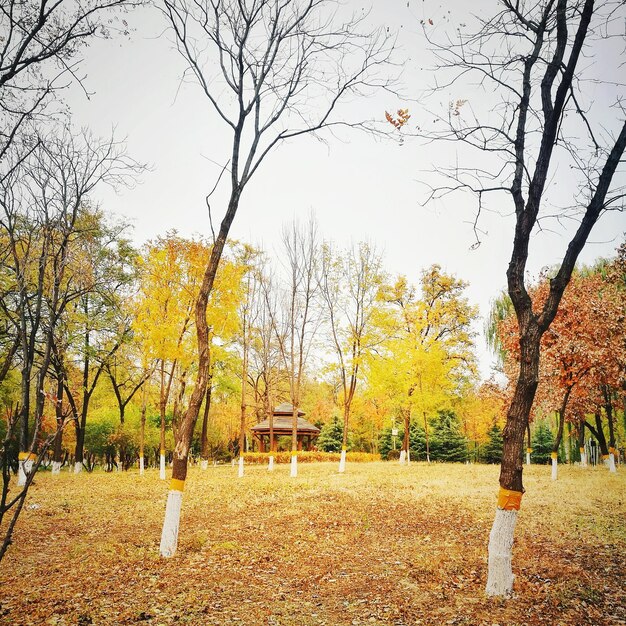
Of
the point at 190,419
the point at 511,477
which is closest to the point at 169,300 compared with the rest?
the point at 190,419

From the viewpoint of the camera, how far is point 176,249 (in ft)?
57.5

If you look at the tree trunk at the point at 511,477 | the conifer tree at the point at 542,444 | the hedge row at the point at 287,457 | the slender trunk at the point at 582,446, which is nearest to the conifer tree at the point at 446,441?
the hedge row at the point at 287,457

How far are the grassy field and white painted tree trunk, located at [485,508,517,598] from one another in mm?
174

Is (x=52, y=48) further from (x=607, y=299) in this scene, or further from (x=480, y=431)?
(x=480, y=431)

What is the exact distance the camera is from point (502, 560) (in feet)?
17.6

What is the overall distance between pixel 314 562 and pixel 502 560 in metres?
3.12

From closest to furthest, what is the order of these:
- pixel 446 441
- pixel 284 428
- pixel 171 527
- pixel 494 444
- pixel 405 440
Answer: pixel 171 527
pixel 405 440
pixel 284 428
pixel 446 441
pixel 494 444

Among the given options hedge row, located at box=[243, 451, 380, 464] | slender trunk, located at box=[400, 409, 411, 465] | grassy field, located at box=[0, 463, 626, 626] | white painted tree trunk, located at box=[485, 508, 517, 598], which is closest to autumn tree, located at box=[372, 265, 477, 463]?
slender trunk, located at box=[400, 409, 411, 465]

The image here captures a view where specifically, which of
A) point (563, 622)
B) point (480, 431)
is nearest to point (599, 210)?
point (563, 622)

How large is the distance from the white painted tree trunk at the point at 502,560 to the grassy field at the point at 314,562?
0.17 m

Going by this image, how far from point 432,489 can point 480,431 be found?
83.5ft

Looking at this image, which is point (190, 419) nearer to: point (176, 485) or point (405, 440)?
point (176, 485)

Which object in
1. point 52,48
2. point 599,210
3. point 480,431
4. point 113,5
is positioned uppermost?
point 113,5

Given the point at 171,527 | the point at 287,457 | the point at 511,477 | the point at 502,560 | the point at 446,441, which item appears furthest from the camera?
the point at 446,441
